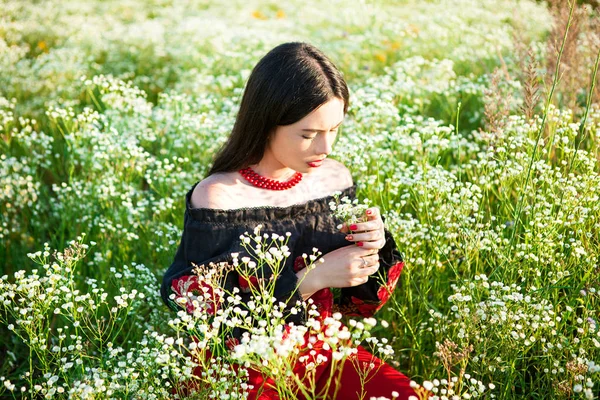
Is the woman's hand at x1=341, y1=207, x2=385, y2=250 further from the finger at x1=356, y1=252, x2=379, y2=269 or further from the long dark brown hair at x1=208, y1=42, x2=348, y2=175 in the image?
the long dark brown hair at x1=208, y1=42, x2=348, y2=175

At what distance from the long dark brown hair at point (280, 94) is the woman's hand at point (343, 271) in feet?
1.85

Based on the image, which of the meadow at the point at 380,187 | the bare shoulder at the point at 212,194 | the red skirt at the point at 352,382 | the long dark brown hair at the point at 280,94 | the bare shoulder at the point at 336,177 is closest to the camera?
the red skirt at the point at 352,382

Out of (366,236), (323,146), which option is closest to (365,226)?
(366,236)

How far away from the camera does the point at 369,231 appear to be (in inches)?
96.1

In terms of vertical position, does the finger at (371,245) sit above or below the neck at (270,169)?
below

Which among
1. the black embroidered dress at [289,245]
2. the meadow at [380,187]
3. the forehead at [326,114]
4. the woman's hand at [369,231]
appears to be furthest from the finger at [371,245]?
the forehead at [326,114]

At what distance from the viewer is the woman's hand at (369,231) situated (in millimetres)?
2404

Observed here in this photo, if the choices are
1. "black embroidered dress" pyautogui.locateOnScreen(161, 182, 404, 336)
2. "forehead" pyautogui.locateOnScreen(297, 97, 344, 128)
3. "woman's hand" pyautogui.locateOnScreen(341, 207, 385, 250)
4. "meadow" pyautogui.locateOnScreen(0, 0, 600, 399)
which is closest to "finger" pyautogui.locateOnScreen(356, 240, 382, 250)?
"woman's hand" pyautogui.locateOnScreen(341, 207, 385, 250)

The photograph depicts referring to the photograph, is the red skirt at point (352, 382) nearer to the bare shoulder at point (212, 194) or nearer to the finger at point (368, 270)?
the finger at point (368, 270)

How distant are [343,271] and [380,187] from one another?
2.76 ft

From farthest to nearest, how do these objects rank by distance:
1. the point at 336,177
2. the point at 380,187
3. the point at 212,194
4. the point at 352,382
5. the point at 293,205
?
1. the point at 380,187
2. the point at 336,177
3. the point at 293,205
4. the point at 212,194
5. the point at 352,382

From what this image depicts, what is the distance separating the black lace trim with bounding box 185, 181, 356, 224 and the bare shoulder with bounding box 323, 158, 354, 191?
81 millimetres

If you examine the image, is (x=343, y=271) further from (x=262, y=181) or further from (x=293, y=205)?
(x=262, y=181)

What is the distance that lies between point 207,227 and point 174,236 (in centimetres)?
86
